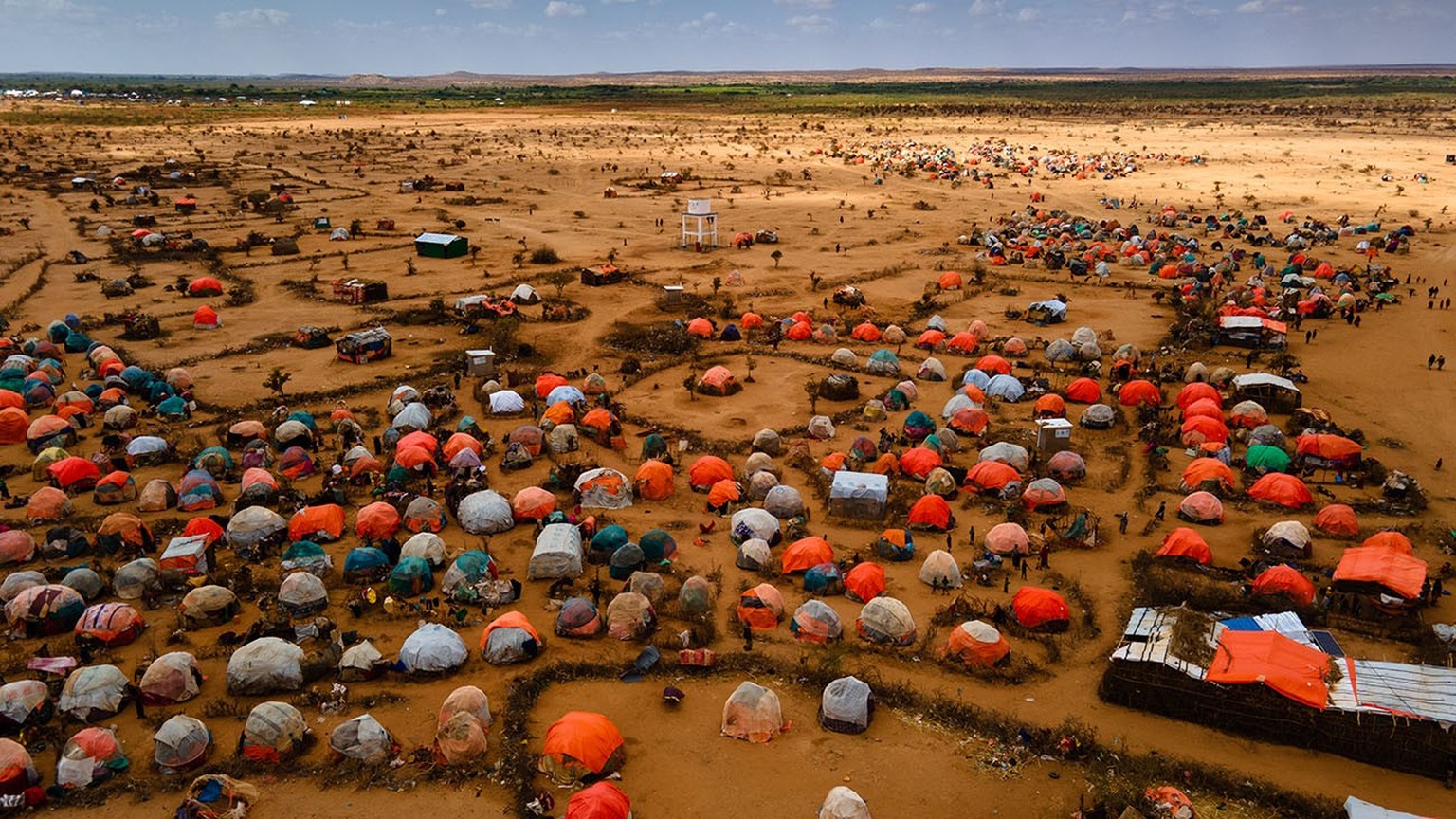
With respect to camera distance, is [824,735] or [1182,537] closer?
[824,735]

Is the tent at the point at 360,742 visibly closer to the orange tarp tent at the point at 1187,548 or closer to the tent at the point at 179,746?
the tent at the point at 179,746

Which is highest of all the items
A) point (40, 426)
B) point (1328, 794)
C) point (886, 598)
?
point (40, 426)

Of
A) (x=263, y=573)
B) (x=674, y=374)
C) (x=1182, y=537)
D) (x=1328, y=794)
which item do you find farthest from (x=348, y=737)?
(x=674, y=374)

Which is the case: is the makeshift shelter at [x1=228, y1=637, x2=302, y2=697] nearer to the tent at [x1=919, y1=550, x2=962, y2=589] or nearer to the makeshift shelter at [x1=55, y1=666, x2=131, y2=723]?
the makeshift shelter at [x1=55, y1=666, x2=131, y2=723]

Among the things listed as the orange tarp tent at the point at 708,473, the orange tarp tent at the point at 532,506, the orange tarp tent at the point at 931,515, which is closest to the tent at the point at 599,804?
the orange tarp tent at the point at 532,506

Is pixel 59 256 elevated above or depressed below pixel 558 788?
above

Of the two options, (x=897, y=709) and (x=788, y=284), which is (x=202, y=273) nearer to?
(x=788, y=284)

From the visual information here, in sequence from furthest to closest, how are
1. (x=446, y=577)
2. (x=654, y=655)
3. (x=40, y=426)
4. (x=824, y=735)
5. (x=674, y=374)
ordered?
(x=674, y=374)
(x=40, y=426)
(x=446, y=577)
(x=654, y=655)
(x=824, y=735)

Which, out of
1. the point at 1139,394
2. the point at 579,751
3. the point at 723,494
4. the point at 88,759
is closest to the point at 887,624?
the point at 579,751

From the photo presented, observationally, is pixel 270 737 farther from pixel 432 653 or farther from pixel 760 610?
pixel 760 610
